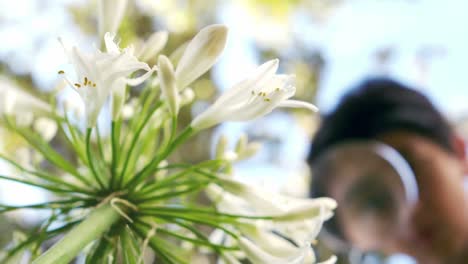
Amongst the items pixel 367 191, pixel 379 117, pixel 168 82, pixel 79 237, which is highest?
pixel 379 117

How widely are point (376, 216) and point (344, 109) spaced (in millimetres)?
358

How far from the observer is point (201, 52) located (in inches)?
14.6

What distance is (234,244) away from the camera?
1.49 ft

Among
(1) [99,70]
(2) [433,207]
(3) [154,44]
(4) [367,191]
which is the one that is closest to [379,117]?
(2) [433,207]

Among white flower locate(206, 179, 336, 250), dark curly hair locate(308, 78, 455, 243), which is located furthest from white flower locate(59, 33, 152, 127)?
dark curly hair locate(308, 78, 455, 243)

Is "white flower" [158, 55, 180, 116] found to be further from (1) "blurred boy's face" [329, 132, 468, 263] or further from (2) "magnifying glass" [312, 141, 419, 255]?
(1) "blurred boy's face" [329, 132, 468, 263]

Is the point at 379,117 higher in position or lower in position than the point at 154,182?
higher

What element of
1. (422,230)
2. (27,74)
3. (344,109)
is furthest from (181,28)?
(422,230)

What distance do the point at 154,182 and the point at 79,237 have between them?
0.11 metres

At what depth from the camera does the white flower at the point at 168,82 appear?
1.16 ft

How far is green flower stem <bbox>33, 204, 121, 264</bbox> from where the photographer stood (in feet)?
1.02

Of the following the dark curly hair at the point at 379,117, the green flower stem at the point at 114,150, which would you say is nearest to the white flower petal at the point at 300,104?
the green flower stem at the point at 114,150

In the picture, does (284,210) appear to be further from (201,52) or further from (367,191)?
(367,191)

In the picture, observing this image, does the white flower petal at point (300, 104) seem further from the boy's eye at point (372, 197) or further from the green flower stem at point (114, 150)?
the boy's eye at point (372, 197)
